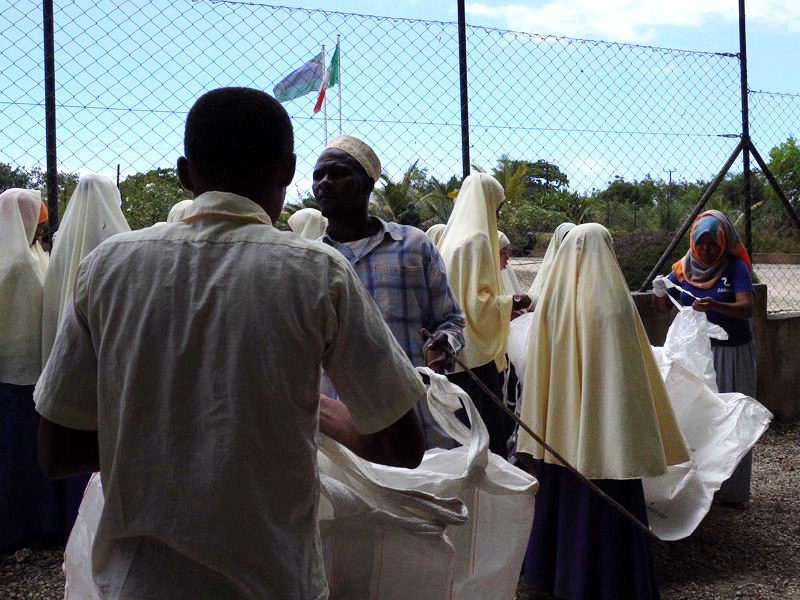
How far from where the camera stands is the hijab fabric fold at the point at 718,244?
5.09 metres


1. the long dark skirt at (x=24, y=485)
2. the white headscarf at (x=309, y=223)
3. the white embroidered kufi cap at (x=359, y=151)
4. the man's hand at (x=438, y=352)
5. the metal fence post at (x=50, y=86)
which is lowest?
the long dark skirt at (x=24, y=485)

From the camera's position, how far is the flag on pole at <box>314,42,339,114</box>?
495cm

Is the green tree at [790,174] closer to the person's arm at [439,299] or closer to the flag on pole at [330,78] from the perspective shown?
the flag on pole at [330,78]

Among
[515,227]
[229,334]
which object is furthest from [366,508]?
[515,227]

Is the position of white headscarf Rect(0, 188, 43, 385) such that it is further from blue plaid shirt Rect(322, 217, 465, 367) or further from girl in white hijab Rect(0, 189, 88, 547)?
blue plaid shirt Rect(322, 217, 465, 367)

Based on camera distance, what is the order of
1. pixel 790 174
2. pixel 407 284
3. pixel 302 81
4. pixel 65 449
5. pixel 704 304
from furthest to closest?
pixel 790 174
pixel 302 81
pixel 704 304
pixel 407 284
pixel 65 449

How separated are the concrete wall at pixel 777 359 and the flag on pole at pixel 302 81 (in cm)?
383

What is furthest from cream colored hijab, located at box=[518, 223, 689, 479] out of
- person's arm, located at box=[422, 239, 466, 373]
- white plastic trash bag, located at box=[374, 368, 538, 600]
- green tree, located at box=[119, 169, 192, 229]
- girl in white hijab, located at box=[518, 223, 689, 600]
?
green tree, located at box=[119, 169, 192, 229]

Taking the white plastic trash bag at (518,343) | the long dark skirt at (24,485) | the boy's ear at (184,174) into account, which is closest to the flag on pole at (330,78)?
the white plastic trash bag at (518,343)

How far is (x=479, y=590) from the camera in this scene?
2.29 metres

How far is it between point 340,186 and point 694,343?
2624mm

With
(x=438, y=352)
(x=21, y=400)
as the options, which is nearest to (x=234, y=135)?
(x=438, y=352)

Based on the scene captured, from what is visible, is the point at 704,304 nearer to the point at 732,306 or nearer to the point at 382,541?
the point at 732,306

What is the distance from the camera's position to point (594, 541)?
3.49 metres
